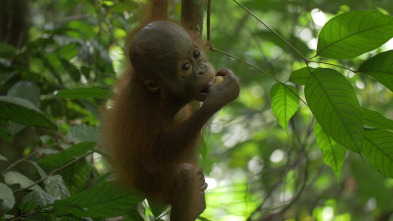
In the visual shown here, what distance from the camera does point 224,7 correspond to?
4277 millimetres

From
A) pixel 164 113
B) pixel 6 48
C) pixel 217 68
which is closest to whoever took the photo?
pixel 164 113

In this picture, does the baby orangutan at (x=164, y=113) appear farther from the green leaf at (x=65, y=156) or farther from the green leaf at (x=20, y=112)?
the green leaf at (x=20, y=112)

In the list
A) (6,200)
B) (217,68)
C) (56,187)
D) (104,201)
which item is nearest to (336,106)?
(104,201)

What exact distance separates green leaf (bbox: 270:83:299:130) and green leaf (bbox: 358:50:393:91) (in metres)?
0.29

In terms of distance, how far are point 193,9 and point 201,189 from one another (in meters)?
0.74

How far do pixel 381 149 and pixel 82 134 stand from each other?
156 centimetres

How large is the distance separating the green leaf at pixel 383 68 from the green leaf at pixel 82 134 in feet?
4.82

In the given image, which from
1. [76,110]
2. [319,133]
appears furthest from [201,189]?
[76,110]

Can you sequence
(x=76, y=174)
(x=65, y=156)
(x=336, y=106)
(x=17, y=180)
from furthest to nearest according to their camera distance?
(x=76, y=174), (x=65, y=156), (x=17, y=180), (x=336, y=106)

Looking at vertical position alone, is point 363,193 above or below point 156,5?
below

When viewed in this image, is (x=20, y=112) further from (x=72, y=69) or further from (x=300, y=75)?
(x=300, y=75)

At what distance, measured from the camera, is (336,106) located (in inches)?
51.1

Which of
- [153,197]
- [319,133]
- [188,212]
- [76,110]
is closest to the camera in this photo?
[319,133]

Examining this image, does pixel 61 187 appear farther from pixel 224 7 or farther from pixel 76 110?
pixel 224 7
